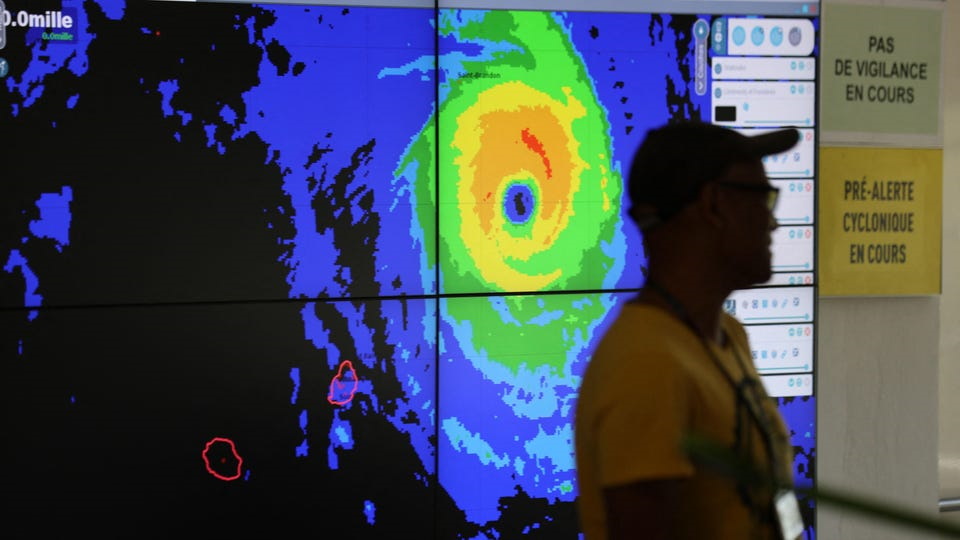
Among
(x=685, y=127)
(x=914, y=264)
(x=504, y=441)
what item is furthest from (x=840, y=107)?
(x=685, y=127)

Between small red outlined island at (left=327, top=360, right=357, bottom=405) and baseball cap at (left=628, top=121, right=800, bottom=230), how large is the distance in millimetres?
1844

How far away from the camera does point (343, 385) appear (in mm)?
3246

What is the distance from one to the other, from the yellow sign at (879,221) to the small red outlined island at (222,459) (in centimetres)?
195

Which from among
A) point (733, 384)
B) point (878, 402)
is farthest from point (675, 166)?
point (878, 402)

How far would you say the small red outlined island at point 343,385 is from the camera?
3240 millimetres

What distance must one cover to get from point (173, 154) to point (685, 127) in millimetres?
1934

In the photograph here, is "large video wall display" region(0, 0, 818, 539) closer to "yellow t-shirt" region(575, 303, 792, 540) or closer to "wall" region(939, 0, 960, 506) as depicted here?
"wall" region(939, 0, 960, 506)

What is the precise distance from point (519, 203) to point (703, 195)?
186 cm

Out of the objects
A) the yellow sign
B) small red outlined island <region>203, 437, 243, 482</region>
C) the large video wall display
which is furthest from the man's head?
the yellow sign

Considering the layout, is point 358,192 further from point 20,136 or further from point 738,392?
point 738,392

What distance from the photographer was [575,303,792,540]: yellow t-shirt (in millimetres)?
1322

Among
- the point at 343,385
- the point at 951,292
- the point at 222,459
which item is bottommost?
the point at 222,459

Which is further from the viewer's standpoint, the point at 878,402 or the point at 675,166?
the point at 878,402

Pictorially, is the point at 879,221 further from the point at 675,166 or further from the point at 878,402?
the point at 675,166
